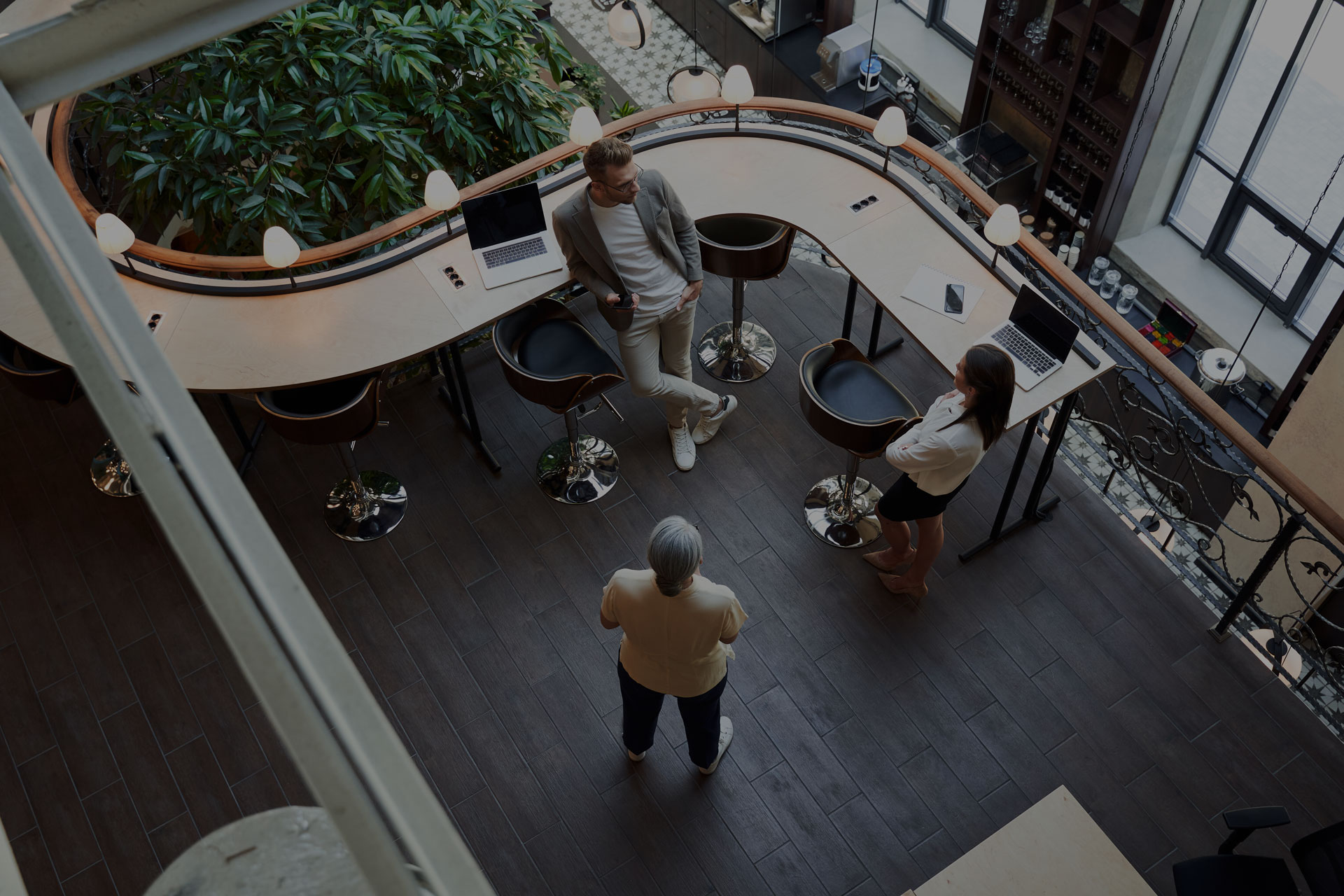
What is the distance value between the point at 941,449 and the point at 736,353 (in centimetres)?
183

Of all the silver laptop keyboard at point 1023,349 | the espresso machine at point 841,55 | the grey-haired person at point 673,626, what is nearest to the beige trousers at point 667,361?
the silver laptop keyboard at point 1023,349

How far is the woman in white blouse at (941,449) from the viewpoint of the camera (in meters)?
3.48

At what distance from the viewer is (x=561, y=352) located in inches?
180

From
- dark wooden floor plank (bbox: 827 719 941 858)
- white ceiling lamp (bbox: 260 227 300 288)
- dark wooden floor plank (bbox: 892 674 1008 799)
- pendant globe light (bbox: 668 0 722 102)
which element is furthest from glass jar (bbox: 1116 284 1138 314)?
white ceiling lamp (bbox: 260 227 300 288)

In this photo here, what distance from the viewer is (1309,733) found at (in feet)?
13.5

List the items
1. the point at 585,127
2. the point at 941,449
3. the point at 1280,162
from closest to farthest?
the point at 941,449, the point at 585,127, the point at 1280,162

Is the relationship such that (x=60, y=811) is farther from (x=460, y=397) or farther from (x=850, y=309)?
(x=850, y=309)

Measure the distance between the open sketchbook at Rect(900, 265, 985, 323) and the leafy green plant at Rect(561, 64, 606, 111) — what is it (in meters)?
3.08

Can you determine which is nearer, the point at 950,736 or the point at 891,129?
the point at 950,736

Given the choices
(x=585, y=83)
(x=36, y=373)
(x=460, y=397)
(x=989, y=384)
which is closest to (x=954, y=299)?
(x=989, y=384)

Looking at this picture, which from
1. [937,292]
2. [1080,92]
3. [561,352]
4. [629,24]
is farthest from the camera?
[1080,92]

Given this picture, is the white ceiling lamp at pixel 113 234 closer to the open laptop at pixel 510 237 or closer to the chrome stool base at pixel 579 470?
the open laptop at pixel 510 237

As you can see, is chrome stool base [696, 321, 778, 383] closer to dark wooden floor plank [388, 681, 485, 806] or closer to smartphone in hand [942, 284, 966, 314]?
smartphone in hand [942, 284, 966, 314]

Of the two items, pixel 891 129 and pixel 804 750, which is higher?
pixel 891 129
